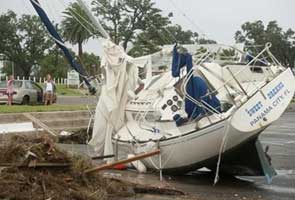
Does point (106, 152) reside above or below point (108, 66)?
below

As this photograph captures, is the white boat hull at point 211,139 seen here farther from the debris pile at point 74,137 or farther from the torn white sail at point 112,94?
the debris pile at point 74,137

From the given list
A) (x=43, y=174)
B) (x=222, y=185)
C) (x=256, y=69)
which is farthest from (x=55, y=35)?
(x=43, y=174)

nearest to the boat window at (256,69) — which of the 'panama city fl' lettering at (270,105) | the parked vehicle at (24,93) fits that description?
the 'panama city fl' lettering at (270,105)

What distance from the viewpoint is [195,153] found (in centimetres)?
1306

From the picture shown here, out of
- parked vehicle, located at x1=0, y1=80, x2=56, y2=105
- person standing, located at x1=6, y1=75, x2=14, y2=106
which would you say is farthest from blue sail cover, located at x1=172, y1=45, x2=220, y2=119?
parked vehicle, located at x1=0, y1=80, x2=56, y2=105

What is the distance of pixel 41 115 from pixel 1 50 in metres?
82.2

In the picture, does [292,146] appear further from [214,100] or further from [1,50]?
[1,50]

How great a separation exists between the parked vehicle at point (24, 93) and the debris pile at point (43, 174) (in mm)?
23356

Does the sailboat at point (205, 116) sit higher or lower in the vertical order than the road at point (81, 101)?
higher

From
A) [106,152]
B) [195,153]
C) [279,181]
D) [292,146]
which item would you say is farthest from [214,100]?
[292,146]

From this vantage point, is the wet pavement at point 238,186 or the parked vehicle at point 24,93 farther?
the parked vehicle at point 24,93

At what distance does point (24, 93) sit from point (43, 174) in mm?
24597

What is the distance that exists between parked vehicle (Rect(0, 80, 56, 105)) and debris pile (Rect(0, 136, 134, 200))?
76.6 feet

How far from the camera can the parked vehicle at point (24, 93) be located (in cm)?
3266
